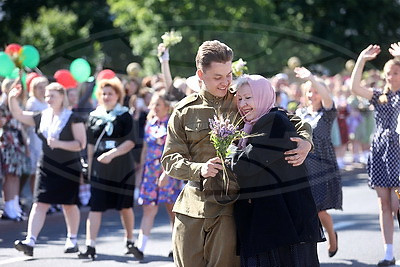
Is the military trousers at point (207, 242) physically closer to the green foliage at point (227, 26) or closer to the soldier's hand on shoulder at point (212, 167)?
the soldier's hand on shoulder at point (212, 167)

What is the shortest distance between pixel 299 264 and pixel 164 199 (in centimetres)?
409

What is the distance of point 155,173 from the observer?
29.1ft

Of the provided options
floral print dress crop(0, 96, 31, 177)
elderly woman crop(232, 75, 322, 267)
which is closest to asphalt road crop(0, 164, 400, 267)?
floral print dress crop(0, 96, 31, 177)

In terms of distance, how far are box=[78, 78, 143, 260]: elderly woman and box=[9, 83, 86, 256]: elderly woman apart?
8.0 inches

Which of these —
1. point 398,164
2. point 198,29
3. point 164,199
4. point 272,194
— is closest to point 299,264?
point 272,194

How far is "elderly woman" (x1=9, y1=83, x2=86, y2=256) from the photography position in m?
8.91

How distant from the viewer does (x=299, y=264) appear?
477 centimetres

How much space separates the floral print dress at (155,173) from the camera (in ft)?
28.8

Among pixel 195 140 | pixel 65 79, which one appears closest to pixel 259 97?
pixel 195 140

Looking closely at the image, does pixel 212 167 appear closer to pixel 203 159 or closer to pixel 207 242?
pixel 203 159

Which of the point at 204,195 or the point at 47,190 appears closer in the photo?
the point at 204,195

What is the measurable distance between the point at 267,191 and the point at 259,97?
0.51 metres

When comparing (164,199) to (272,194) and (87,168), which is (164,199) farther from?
(272,194)

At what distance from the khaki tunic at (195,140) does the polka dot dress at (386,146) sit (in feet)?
10.6
